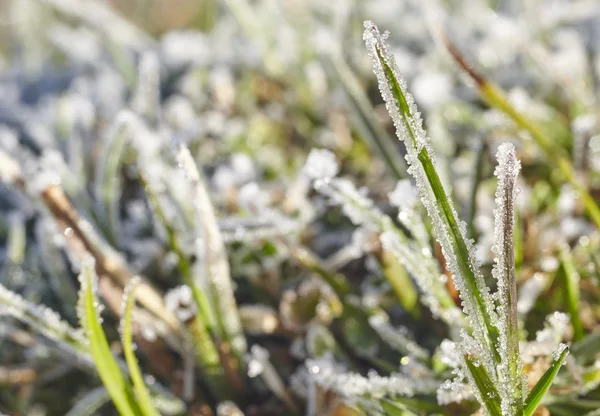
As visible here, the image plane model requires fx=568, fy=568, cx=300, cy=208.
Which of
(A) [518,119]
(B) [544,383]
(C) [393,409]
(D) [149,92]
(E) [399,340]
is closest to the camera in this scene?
(B) [544,383]

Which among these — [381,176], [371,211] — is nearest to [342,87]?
[381,176]

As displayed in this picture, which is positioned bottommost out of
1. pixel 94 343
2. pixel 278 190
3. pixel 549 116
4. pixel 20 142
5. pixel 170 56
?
pixel 94 343

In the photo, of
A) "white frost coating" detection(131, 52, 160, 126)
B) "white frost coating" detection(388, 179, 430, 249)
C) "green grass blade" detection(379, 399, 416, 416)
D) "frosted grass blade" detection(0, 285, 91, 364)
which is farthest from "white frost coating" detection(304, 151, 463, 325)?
"white frost coating" detection(131, 52, 160, 126)

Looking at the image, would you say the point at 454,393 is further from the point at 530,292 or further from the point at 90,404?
the point at 90,404

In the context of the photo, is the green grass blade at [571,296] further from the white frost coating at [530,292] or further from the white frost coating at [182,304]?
the white frost coating at [182,304]

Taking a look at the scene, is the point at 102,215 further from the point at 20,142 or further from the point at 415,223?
the point at 415,223

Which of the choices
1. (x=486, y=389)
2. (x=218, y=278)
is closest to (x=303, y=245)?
(x=218, y=278)

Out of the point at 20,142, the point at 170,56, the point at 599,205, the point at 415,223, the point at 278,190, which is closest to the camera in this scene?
the point at 415,223
